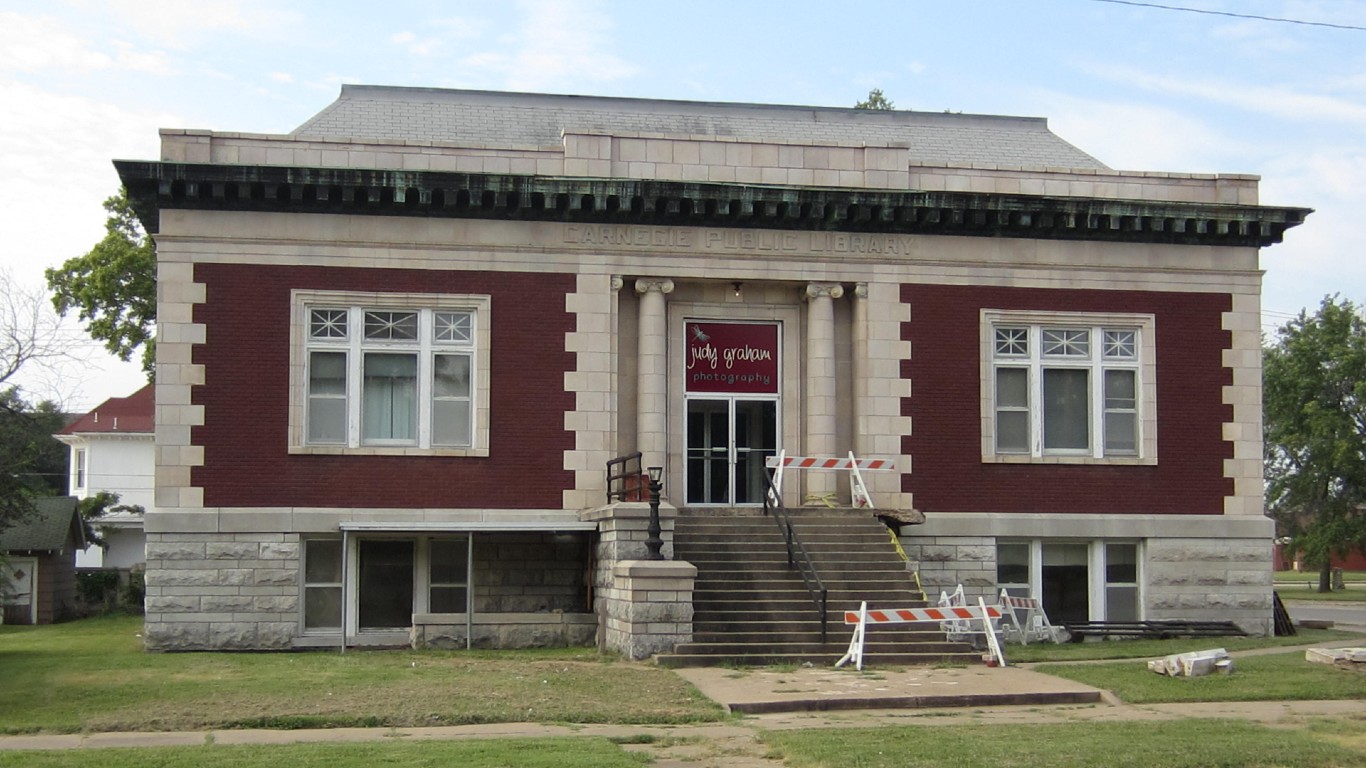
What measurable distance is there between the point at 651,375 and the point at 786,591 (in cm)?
500

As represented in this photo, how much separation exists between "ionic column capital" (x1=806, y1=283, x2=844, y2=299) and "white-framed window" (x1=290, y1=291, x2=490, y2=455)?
545 centimetres

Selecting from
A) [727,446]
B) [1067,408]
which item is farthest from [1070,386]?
[727,446]

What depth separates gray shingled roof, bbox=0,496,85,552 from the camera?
38.0 meters

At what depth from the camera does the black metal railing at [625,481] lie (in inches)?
931

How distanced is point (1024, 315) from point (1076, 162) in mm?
4469

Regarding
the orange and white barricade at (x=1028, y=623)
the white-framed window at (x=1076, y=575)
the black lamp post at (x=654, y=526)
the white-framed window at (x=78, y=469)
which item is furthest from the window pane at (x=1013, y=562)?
the white-framed window at (x=78, y=469)

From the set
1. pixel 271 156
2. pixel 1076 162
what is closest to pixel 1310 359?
pixel 1076 162

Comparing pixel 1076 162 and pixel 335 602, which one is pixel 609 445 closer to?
pixel 335 602

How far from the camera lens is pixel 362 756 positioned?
13.0 m

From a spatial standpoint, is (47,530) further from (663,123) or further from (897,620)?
(897,620)

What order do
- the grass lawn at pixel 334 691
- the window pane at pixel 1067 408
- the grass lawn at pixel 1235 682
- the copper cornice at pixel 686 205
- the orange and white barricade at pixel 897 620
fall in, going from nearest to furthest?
the grass lawn at pixel 334 691
the grass lawn at pixel 1235 682
the orange and white barricade at pixel 897 620
the copper cornice at pixel 686 205
the window pane at pixel 1067 408

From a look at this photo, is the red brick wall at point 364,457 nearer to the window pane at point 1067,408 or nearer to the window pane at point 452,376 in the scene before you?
the window pane at point 452,376

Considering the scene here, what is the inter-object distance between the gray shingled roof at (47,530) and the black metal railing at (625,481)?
18710mm

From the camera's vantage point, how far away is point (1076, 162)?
29.0 m
